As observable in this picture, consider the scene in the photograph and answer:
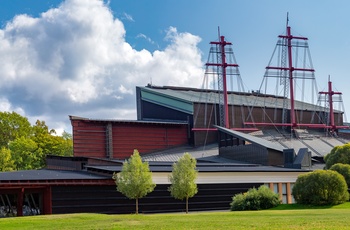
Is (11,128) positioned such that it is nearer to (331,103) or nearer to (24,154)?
(24,154)

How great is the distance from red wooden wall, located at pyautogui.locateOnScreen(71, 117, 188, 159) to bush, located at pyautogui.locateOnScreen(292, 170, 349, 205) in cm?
3243

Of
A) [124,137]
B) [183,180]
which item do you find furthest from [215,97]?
[183,180]

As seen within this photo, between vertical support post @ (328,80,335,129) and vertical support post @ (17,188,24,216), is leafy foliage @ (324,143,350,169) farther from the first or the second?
vertical support post @ (328,80,335,129)

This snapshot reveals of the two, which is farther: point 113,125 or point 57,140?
point 57,140

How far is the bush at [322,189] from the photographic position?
36.8 metres

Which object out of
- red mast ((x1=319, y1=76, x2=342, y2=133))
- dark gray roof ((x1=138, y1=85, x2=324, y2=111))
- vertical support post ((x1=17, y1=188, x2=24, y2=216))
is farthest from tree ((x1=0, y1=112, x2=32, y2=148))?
vertical support post ((x1=17, y1=188, x2=24, y2=216))

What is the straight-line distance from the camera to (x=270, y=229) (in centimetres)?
2003

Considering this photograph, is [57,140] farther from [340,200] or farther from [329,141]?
[340,200]

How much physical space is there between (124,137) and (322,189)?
34233 millimetres

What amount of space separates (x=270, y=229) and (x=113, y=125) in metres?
48.0

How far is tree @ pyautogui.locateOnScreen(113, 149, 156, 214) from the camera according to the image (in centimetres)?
3669

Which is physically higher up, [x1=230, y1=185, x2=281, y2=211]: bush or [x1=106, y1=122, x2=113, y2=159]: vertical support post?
[x1=106, y1=122, x2=113, y2=159]: vertical support post

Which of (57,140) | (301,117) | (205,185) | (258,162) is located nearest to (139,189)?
(205,185)

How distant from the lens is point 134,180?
36656mm
